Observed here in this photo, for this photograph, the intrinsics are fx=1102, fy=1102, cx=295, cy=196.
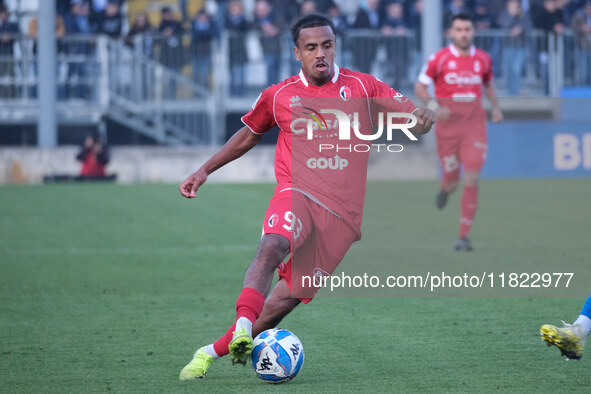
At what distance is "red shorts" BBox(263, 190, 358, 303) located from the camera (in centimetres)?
533

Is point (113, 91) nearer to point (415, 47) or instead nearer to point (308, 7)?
point (308, 7)

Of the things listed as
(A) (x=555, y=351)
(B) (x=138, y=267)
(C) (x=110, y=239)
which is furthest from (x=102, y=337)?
(C) (x=110, y=239)

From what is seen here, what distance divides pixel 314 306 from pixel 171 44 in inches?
615

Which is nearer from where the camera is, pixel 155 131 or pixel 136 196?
pixel 136 196

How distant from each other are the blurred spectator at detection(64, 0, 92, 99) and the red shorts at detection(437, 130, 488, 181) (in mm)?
12874

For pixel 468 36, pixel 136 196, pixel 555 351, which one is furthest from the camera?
pixel 136 196

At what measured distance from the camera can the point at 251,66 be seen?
74.8 ft

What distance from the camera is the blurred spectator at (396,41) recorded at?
22312mm

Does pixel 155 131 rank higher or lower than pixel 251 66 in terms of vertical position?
lower

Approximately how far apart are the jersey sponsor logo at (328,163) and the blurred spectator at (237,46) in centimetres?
1720

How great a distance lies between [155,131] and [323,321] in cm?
1673

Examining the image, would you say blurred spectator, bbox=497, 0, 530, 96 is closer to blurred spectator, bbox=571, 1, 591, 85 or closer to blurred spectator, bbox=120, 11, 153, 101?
blurred spectator, bbox=571, 1, 591, 85

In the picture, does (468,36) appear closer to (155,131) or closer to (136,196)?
(136,196)

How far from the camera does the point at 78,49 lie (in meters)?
23.0
